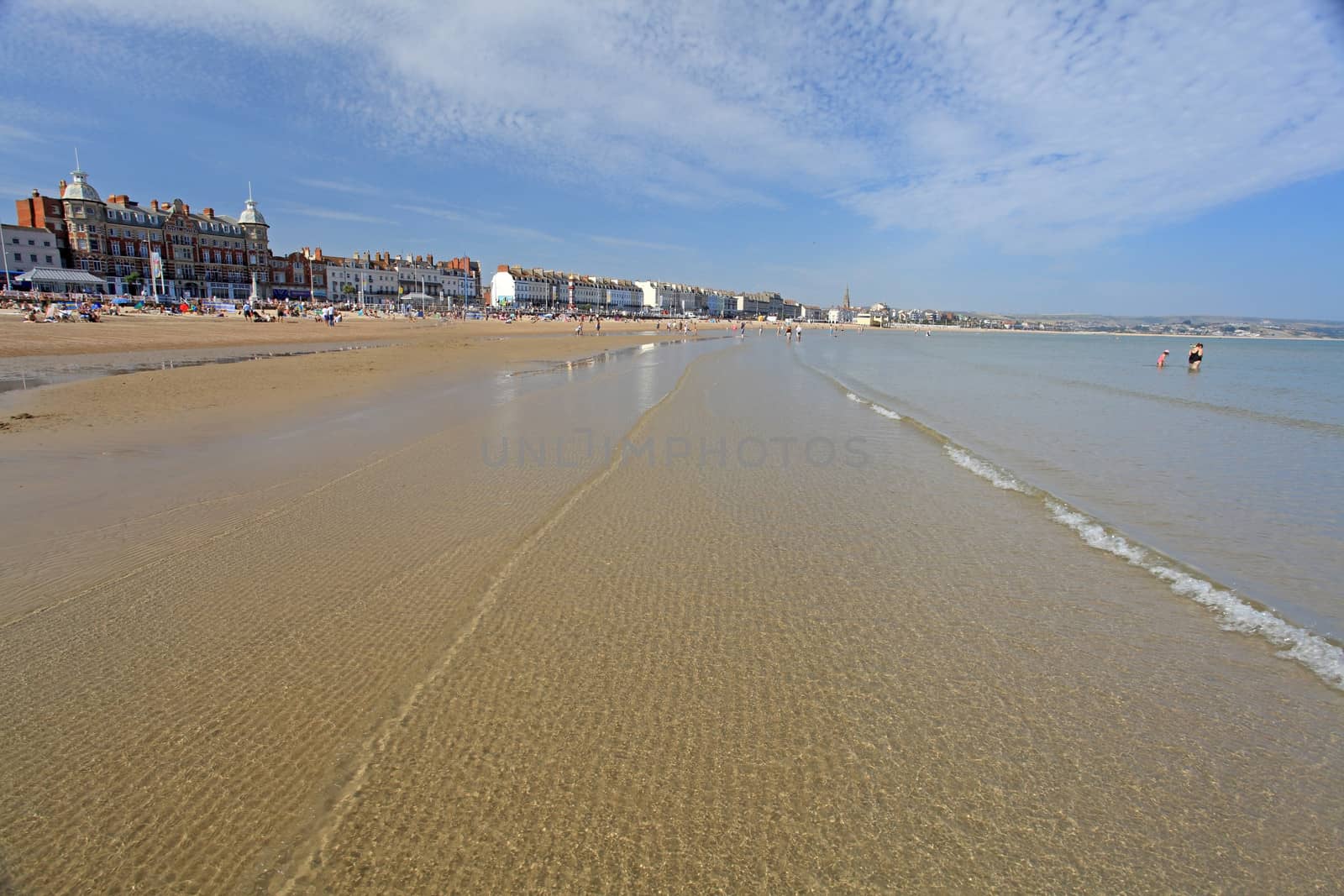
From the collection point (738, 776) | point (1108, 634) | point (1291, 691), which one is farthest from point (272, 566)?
point (1291, 691)

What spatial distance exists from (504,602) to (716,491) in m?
3.59

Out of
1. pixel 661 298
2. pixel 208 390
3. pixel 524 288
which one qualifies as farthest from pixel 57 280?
pixel 661 298

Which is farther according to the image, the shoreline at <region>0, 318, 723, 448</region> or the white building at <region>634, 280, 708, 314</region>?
the white building at <region>634, 280, 708, 314</region>

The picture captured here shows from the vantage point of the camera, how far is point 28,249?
6756 cm

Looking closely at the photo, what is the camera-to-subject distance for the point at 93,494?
6418 millimetres

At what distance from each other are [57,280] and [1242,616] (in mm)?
88079

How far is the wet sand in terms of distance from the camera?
7.36 feet

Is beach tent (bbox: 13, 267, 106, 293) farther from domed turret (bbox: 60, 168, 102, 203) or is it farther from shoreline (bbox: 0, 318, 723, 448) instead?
shoreline (bbox: 0, 318, 723, 448)

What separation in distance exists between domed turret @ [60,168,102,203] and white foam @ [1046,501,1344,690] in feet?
332

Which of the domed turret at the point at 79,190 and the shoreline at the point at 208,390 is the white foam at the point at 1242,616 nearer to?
the shoreline at the point at 208,390

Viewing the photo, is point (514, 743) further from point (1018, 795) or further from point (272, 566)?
point (272, 566)

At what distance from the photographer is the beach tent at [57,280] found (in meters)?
60.3

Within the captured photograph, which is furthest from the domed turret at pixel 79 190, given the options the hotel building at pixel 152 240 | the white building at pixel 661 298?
the white building at pixel 661 298

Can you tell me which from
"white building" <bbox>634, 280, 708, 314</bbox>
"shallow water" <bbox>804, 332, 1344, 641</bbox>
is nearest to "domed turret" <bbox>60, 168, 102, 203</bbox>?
"shallow water" <bbox>804, 332, 1344, 641</bbox>
